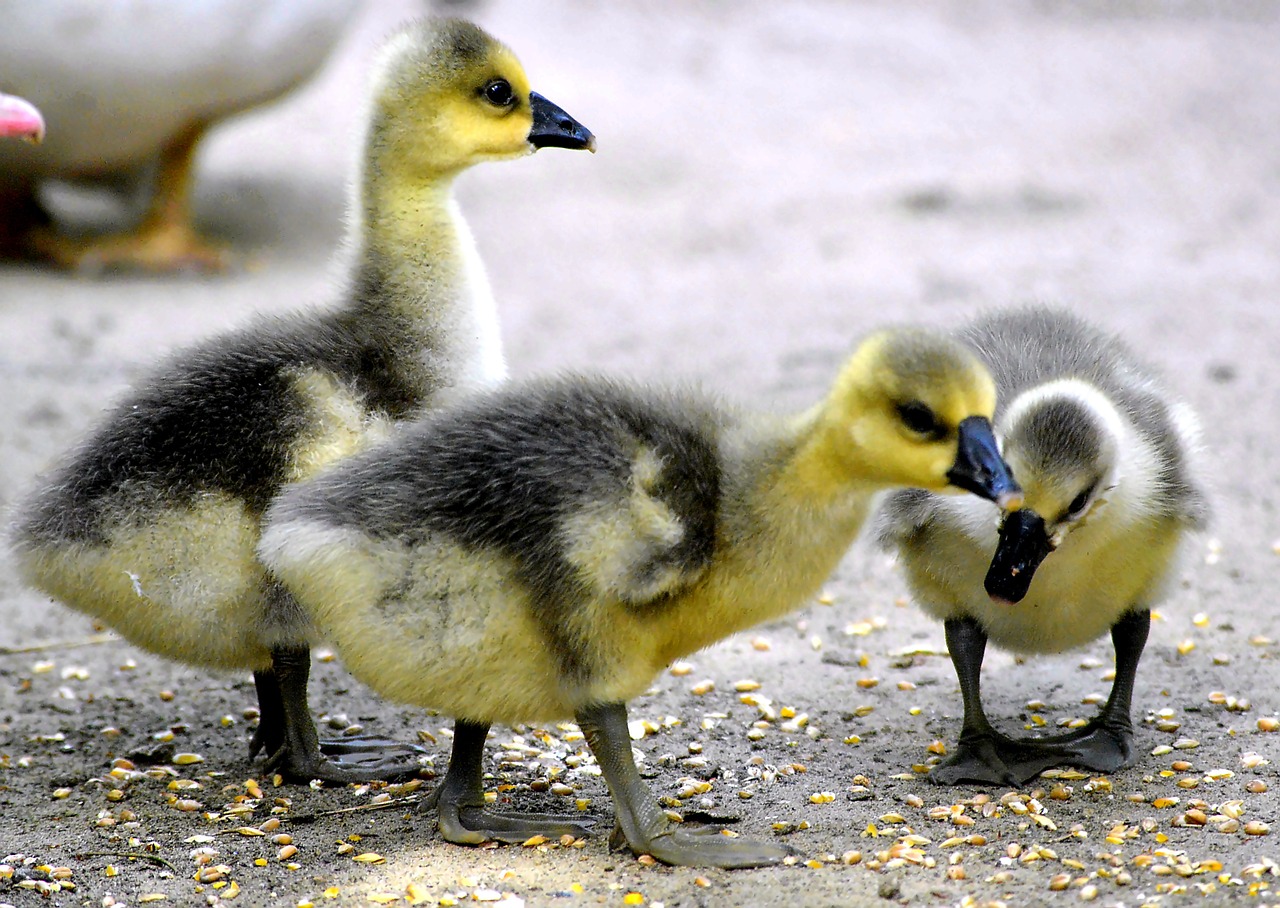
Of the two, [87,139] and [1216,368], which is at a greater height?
[87,139]

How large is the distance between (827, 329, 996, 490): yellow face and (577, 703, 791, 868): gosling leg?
29.7 inches

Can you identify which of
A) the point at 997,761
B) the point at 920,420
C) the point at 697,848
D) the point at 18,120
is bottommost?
the point at 697,848

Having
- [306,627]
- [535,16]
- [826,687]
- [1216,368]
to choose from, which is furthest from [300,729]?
[535,16]

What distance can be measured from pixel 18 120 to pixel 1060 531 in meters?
2.97

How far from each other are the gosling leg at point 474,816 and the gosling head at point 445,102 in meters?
1.46

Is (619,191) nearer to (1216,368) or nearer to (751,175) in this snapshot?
(751,175)

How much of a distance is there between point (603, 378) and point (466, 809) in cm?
101

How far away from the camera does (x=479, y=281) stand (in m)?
3.92

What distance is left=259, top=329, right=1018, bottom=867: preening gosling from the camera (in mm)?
3002

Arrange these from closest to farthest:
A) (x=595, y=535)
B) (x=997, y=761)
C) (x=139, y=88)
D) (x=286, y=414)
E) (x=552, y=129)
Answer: (x=595, y=535) < (x=286, y=414) < (x=997, y=761) < (x=552, y=129) < (x=139, y=88)

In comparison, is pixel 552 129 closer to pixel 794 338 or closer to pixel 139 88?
pixel 794 338

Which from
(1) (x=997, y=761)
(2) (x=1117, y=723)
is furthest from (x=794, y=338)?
(1) (x=997, y=761)

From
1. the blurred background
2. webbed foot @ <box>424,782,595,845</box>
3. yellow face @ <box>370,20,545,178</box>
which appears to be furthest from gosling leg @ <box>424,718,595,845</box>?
the blurred background

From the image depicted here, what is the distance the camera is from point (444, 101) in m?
4.00
